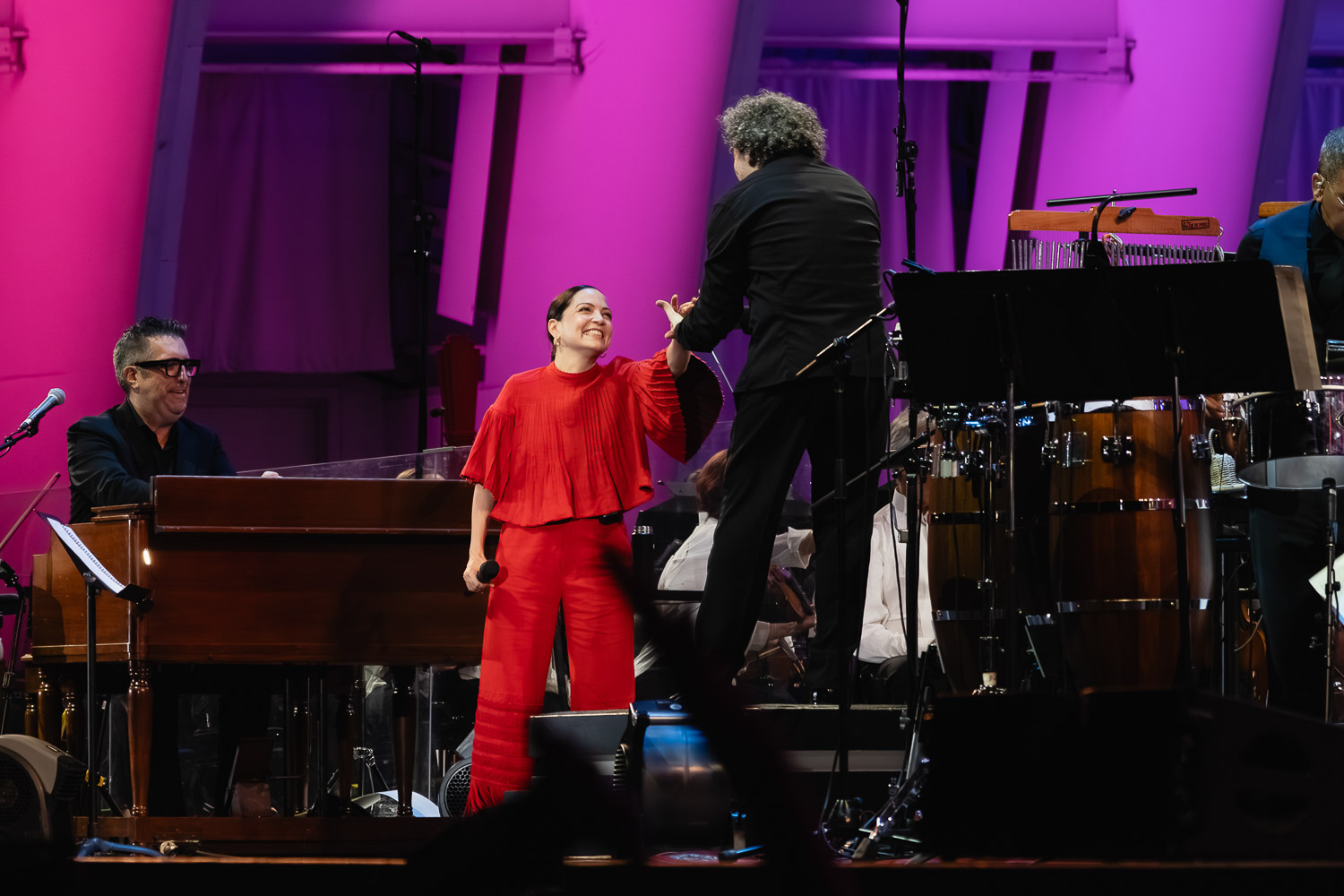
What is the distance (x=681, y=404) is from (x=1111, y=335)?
152cm

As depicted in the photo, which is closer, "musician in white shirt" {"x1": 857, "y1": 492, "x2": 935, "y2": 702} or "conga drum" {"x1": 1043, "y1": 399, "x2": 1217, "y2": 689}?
"conga drum" {"x1": 1043, "y1": 399, "x2": 1217, "y2": 689}

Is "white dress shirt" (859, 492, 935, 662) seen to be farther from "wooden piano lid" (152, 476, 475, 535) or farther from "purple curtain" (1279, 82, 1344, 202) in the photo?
"purple curtain" (1279, 82, 1344, 202)

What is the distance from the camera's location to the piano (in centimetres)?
468

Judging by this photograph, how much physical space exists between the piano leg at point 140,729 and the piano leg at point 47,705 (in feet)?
2.01

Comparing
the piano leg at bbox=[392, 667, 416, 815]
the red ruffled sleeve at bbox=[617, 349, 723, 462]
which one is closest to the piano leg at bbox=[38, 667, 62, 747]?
the piano leg at bbox=[392, 667, 416, 815]

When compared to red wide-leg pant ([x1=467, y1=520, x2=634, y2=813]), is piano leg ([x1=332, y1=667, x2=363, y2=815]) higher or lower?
lower

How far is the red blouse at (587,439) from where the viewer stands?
4.67 meters

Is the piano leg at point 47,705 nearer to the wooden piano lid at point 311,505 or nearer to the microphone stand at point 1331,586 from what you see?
the wooden piano lid at point 311,505

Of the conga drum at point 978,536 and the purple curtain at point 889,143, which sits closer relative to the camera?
the conga drum at point 978,536

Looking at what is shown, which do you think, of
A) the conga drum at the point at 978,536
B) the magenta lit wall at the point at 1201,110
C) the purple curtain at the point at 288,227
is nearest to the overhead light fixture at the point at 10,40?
the purple curtain at the point at 288,227

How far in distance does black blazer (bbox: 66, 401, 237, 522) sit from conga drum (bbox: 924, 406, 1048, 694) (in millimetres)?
2952

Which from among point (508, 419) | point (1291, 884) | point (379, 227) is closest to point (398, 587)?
point (508, 419)

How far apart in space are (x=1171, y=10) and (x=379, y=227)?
218 inches

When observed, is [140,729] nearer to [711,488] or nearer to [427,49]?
[711,488]
